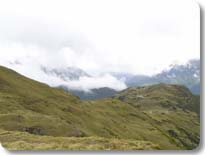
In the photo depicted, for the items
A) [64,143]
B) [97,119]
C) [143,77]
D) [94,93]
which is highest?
[143,77]

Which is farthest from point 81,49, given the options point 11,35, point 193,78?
point 193,78

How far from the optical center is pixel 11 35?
1188 cm

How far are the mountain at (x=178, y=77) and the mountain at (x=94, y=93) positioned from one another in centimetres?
30

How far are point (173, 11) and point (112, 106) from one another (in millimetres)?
1915

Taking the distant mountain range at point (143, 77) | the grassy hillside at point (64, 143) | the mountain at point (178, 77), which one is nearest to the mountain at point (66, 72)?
the distant mountain range at point (143, 77)

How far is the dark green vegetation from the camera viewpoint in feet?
37.8

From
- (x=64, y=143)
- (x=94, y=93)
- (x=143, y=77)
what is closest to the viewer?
(x=64, y=143)

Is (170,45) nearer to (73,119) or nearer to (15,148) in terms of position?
(73,119)

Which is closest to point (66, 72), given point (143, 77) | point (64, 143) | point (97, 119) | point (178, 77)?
point (97, 119)

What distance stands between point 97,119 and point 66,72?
955 mm

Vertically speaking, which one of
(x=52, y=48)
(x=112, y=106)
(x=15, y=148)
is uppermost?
(x=52, y=48)

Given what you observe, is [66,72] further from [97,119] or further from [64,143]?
[64,143]

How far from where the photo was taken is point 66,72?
11750 mm

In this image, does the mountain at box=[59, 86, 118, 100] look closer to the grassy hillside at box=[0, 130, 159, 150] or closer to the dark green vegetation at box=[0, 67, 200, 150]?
the dark green vegetation at box=[0, 67, 200, 150]
